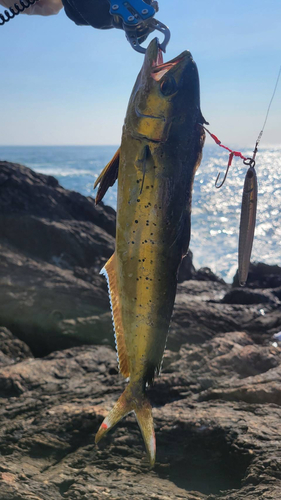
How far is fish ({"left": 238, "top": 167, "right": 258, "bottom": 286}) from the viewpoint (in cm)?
215

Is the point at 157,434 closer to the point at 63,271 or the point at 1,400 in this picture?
the point at 1,400

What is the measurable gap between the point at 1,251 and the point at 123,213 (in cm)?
485

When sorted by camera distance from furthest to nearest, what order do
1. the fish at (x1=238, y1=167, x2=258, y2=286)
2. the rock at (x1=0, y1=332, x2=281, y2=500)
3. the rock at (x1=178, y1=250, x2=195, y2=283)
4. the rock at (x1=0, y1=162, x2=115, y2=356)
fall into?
1. the rock at (x1=178, y1=250, x2=195, y2=283)
2. the rock at (x1=0, y1=162, x2=115, y2=356)
3. the rock at (x1=0, y1=332, x2=281, y2=500)
4. the fish at (x1=238, y1=167, x2=258, y2=286)

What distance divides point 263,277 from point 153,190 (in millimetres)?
8950

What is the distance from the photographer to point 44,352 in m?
5.34

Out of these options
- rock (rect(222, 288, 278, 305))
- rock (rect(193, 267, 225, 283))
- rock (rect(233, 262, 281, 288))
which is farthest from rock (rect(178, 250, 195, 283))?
rock (rect(222, 288, 278, 305))

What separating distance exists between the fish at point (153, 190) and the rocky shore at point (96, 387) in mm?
923

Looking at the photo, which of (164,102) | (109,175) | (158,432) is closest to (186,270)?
(158,432)

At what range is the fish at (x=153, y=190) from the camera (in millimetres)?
2064

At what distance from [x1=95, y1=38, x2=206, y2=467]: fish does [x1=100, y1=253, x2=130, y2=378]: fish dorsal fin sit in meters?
0.09

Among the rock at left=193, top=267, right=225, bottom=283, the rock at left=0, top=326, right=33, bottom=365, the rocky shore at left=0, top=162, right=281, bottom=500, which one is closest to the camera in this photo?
the rocky shore at left=0, top=162, right=281, bottom=500

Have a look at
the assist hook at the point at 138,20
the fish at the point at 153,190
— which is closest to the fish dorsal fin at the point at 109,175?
the fish at the point at 153,190

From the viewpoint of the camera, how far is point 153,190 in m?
2.08

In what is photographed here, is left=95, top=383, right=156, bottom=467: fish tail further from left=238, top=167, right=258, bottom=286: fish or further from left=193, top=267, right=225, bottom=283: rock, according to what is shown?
left=193, top=267, right=225, bottom=283: rock
